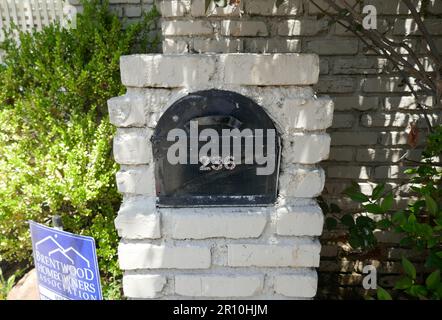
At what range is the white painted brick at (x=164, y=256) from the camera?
1448 millimetres

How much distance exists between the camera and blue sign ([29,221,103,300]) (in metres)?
1.44

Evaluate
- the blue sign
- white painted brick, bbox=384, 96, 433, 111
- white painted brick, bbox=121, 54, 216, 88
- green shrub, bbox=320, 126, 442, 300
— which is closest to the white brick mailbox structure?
white painted brick, bbox=121, 54, 216, 88

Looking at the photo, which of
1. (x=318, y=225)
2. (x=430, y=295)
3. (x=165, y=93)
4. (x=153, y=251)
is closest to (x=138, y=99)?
(x=165, y=93)

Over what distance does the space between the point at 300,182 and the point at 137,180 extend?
587mm

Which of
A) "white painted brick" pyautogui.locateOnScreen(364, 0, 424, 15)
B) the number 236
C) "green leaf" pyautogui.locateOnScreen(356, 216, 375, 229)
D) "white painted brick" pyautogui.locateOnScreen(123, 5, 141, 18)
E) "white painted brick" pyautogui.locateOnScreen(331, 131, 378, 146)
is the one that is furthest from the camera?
"white painted brick" pyautogui.locateOnScreen(123, 5, 141, 18)

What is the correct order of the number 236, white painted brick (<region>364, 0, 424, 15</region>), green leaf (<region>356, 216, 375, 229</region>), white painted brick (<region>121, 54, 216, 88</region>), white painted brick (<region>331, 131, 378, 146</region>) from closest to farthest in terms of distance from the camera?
white painted brick (<region>121, 54, 216, 88</region>)
the number 236
green leaf (<region>356, 216, 375, 229</region>)
white painted brick (<region>364, 0, 424, 15</region>)
white painted brick (<region>331, 131, 378, 146</region>)

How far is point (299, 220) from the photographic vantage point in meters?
1.41

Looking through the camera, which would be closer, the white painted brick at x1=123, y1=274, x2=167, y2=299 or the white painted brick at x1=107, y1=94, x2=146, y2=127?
the white painted brick at x1=107, y1=94, x2=146, y2=127

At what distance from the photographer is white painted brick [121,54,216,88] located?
1.25 metres

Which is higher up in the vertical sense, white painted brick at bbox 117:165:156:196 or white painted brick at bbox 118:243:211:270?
white painted brick at bbox 117:165:156:196

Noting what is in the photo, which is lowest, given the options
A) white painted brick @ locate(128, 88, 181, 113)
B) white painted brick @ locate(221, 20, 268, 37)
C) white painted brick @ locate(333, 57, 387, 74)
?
white painted brick @ locate(128, 88, 181, 113)

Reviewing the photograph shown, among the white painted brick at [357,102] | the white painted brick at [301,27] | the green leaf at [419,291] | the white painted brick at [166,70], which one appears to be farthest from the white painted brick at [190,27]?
the green leaf at [419,291]

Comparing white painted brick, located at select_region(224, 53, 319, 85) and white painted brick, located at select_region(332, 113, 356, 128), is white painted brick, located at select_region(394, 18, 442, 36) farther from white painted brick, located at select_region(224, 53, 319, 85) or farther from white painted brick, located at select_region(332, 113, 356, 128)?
white painted brick, located at select_region(224, 53, 319, 85)

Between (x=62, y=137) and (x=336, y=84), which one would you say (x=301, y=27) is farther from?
(x=62, y=137)
